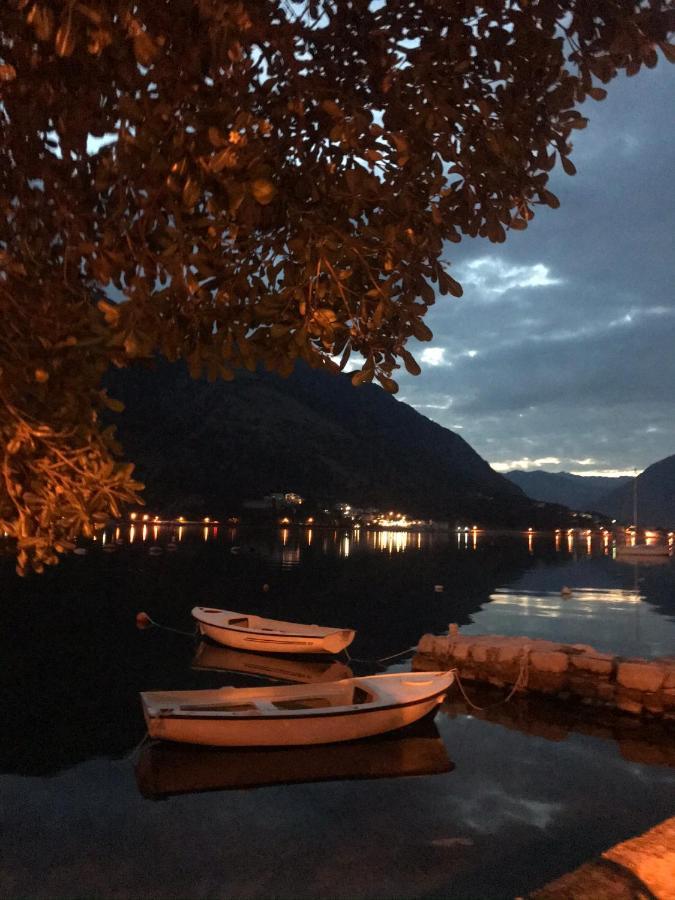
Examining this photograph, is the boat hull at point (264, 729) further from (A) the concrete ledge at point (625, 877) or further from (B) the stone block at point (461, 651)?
(A) the concrete ledge at point (625, 877)

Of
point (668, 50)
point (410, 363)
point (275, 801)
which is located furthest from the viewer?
point (275, 801)

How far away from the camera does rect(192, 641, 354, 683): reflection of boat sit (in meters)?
28.4

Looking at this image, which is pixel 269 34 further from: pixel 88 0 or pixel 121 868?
pixel 121 868

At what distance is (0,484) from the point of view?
18.1 feet

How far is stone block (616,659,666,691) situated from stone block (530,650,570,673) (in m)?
1.68

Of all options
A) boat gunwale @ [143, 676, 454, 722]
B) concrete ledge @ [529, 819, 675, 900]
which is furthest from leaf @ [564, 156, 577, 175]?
boat gunwale @ [143, 676, 454, 722]

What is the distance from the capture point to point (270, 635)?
101 feet

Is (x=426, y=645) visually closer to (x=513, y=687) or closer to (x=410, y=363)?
(x=513, y=687)

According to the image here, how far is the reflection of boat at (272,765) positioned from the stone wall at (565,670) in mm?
5870

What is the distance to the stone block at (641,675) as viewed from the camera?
20497mm

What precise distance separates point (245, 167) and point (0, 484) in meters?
3.20

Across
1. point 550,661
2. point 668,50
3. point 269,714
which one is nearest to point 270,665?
point 550,661

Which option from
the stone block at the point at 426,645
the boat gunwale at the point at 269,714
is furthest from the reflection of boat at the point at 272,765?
the stone block at the point at 426,645

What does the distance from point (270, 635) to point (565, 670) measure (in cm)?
1377
